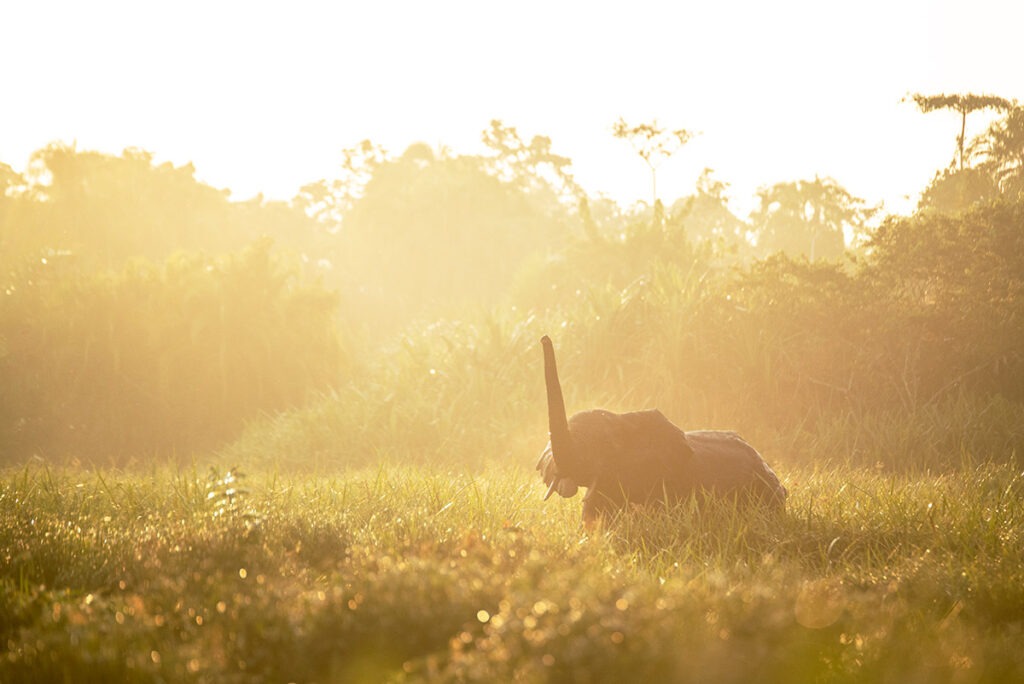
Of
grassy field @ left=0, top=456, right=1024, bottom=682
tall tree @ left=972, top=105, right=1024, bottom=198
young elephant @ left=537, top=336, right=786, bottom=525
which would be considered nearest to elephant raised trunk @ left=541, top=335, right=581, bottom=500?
young elephant @ left=537, top=336, right=786, bottom=525

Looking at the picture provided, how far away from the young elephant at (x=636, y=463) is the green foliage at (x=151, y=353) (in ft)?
34.3

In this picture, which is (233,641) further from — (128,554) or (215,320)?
(215,320)

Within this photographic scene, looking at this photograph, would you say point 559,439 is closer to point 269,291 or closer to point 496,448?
point 496,448

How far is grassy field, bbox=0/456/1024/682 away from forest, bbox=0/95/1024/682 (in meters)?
0.02

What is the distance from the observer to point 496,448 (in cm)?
1180

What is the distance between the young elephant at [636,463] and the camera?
551 centimetres

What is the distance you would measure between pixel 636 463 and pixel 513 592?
8.47 feet

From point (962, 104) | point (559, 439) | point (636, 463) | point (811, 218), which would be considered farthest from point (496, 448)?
point (811, 218)

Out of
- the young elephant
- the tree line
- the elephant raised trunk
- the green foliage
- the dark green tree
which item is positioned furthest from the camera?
the dark green tree

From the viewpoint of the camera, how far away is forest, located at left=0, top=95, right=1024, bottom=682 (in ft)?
11.5

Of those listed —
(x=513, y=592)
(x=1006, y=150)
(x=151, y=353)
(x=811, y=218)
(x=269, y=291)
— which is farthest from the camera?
(x=811, y=218)

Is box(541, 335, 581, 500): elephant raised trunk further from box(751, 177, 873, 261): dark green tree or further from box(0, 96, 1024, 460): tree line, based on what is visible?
box(751, 177, 873, 261): dark green tree

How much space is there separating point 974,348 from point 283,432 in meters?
9.78

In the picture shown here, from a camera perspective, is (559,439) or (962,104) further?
(962,104)
